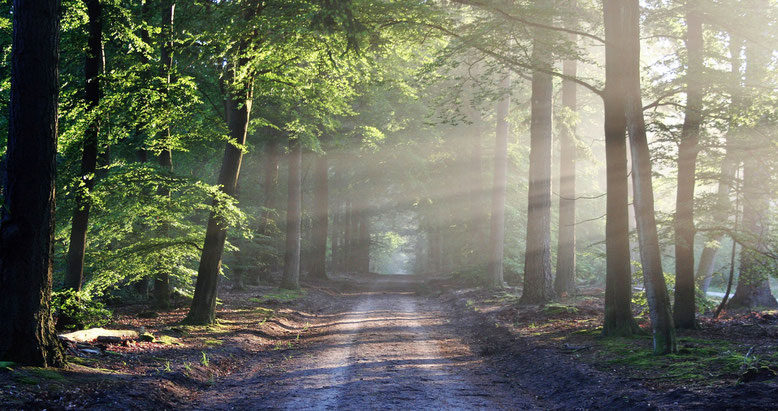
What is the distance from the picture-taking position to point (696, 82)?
11.7 m

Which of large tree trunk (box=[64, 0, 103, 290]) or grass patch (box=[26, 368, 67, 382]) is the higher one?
large tree trunk (box=[64, 0, 103, 290])

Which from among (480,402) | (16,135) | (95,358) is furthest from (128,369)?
(480,402)

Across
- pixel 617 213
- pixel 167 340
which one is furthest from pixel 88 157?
pixel 617 213

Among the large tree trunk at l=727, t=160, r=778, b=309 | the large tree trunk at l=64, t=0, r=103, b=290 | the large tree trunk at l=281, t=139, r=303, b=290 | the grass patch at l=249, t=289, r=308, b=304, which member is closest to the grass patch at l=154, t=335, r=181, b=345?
the large tree trunk at l=64, t=0, r=103, b=290

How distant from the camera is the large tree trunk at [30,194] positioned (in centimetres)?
666

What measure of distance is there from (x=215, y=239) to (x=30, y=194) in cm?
656

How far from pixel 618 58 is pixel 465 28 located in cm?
369

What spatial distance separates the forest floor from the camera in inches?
251

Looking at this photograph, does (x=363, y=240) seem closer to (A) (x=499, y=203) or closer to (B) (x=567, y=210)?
(A) (x=499, y=203)

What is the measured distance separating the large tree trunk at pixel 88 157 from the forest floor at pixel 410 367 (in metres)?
2.06

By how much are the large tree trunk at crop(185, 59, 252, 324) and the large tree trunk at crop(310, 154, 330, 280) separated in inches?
659

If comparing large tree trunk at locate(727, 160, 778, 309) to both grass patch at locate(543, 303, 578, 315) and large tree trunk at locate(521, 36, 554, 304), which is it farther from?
large tree trunk at locate(521, 36, 554, 304)

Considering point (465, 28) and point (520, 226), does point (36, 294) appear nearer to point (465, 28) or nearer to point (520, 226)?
point (465, 28)

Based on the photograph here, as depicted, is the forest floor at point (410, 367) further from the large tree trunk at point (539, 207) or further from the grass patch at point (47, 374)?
the large tree trunk at point (539, 207)
